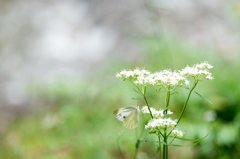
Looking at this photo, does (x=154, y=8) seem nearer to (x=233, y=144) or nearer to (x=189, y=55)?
(x=189, y=55)

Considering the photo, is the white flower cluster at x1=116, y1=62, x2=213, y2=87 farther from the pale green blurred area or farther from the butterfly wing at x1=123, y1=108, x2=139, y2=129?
the pale green blurred area

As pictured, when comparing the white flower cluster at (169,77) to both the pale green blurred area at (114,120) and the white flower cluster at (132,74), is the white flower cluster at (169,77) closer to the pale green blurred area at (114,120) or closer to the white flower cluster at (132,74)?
the white flower cluster at (132,74)

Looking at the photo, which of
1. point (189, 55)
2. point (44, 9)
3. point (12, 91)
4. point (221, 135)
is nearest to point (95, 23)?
point (44, 9)

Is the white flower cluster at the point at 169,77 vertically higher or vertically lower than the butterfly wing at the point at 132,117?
higher

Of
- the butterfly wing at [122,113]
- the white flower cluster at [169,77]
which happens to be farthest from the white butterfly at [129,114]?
the white flower cluster at [169,77]

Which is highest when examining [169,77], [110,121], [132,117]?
[110,121]

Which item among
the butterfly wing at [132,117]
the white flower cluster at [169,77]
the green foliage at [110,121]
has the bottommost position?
the butterfly wing at [132,117]

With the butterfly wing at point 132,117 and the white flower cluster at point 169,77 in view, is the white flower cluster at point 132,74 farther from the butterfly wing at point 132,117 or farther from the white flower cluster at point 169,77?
the butterfly wing at point 132,117

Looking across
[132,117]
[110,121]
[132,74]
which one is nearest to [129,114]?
[132,117]

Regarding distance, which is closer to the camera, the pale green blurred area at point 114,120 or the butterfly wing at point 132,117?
the butterfly wing at point 132,117

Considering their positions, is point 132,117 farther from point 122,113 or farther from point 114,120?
point 114,120

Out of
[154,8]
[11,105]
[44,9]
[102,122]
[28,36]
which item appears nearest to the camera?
[154,8]
